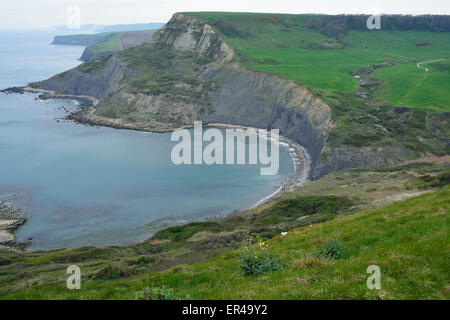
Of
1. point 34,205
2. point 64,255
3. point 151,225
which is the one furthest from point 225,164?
point 64,255

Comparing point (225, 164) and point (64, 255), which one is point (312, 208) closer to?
point (64, 255)

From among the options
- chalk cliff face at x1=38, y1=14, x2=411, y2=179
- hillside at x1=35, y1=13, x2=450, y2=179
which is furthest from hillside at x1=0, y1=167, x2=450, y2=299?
hillside at x1=35, y1=13, x2=450, y2=179

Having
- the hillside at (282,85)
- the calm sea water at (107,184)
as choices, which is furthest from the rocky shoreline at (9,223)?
the hillside at (282,85)

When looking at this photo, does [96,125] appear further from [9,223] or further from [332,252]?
[332,252]

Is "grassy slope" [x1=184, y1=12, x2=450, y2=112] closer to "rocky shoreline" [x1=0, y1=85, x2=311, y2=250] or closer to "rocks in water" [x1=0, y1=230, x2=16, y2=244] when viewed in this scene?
"rocky shoreline" [x1=0, y1=85, x2=311, y2=250]

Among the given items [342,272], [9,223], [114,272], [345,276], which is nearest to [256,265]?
[342,272]
